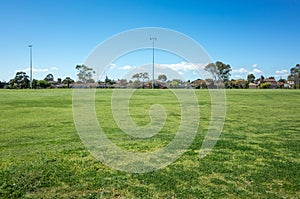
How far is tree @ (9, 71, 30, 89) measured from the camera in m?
73.3

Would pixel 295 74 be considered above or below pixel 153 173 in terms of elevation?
above

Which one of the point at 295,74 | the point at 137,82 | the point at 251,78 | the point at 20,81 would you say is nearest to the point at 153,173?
the point at 137,82

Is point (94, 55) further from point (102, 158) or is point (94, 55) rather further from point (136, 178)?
point (136, 178)

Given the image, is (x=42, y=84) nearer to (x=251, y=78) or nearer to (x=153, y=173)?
(x=153, y=173)

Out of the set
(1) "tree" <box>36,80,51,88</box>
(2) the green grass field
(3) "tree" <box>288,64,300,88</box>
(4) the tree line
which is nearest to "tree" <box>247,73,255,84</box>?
(4) the tree line

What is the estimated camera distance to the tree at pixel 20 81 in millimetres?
73312

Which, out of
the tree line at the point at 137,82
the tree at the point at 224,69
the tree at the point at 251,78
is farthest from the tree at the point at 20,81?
the tree at the point at 251,78

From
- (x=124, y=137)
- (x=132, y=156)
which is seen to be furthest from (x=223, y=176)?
(x=124, y=137)

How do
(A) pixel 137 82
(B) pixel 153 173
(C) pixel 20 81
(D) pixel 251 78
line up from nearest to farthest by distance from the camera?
(B) pixel 153 173 → (A) pixel 137 82 → (C) pixel 20 81 → (D) pixel 251 78

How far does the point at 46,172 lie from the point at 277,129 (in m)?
8.23

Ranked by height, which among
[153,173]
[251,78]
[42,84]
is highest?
[251,78]

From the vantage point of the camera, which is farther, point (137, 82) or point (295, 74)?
point (295, 74)

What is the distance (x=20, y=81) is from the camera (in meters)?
73.8

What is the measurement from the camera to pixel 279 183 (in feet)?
14.1
